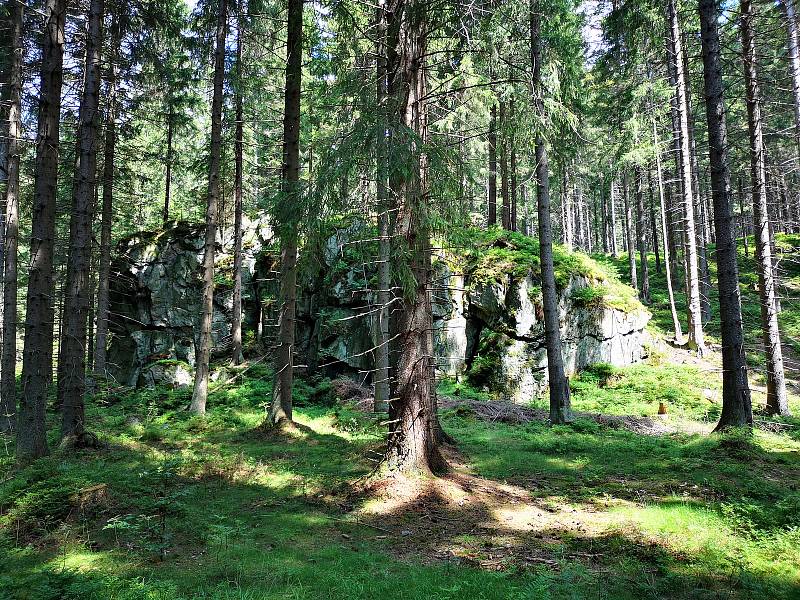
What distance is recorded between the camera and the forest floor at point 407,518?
385 centimetres

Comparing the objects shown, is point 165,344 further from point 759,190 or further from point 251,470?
point 759,190

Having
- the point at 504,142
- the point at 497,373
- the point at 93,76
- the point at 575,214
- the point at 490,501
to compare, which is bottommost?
the point at 490,501

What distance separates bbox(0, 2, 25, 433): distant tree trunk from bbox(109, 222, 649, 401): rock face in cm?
273

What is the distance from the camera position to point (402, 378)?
652 centimetres

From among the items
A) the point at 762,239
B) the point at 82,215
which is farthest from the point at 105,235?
the point at 762,239

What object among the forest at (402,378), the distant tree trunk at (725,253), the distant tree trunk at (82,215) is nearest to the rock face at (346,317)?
the forest at (402,378)

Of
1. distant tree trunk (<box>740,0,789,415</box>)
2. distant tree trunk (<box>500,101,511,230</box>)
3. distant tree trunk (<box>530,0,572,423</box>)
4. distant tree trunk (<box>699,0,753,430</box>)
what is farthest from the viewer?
distant tree trunk (<box>530,0,572,423</box>)

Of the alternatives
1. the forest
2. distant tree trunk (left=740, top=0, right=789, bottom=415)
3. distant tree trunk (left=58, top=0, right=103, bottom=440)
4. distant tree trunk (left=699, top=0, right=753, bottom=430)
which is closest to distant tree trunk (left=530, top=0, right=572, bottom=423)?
the forest

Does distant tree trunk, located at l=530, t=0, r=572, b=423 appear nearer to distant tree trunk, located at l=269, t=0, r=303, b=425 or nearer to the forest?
the forest

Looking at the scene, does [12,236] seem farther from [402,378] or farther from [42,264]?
[402,378]

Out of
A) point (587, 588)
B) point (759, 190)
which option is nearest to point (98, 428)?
point (587, 588)

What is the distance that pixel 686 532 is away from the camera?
4.72 meters

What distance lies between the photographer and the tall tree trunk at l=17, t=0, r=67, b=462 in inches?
298

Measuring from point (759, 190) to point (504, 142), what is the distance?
5.94 meters
